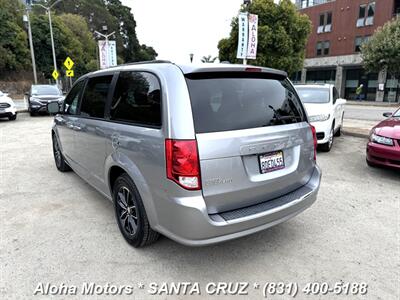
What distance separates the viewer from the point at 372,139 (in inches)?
211

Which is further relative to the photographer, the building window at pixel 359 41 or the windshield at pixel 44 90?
the building window at pixel 359 41

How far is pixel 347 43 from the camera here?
1400 inches

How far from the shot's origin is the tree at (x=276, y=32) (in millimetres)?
25219

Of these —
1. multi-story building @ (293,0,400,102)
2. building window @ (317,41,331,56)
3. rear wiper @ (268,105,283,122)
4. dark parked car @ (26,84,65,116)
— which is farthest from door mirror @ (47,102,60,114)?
building window @ (317,41,331,56)

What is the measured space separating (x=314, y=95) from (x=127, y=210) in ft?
21.3

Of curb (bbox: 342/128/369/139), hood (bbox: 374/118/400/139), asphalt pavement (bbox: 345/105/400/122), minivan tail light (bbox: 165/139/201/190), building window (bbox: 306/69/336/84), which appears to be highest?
building window (bbox: 306/69/336/84)

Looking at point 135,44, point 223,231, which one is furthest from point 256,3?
point 135,44

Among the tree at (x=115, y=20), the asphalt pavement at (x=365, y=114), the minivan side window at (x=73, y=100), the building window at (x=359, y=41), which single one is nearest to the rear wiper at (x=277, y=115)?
the minivan side window at (x=73, y=100)

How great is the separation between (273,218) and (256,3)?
2717 centimetres

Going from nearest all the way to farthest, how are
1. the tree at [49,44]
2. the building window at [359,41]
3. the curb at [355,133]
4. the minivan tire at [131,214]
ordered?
1. the minivan tire at [131,214]
2. the curb at [355,133]
3. the building window at [359,41]
4. the tree at [49,44]

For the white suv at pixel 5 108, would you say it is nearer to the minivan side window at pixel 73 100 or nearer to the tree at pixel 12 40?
the minivan side window at pixel 73 100

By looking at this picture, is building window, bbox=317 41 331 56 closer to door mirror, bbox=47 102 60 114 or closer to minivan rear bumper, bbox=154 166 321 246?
door mirror, bbox=47 102 60 114

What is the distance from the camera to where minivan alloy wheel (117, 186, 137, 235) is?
3000mm

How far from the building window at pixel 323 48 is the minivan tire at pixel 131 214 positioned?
4080 cm
